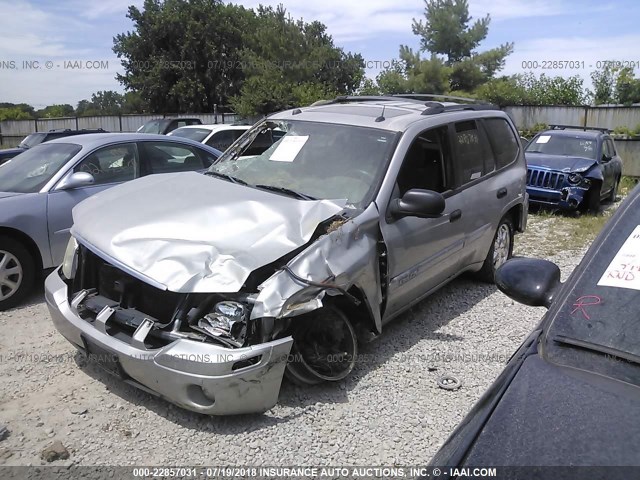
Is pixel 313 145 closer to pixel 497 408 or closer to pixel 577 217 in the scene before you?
pixel 497 408

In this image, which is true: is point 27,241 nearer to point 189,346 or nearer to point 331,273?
point 189,346

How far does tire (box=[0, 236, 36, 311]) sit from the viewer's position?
4.98 meters

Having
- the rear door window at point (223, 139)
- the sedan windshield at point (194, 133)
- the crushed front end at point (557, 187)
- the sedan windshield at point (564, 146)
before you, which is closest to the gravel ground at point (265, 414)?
the crushed front end at point (557, 187)

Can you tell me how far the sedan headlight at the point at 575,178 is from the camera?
10.3m

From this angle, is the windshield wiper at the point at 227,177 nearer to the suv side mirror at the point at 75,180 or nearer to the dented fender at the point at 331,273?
the dented fender at the point at 331,273

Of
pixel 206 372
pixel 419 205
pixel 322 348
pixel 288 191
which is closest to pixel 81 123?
pixel 288 191

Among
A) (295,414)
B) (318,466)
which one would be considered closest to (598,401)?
(318,466)

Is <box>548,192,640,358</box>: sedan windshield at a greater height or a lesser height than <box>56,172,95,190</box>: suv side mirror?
lesser

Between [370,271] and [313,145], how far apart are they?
126 cm

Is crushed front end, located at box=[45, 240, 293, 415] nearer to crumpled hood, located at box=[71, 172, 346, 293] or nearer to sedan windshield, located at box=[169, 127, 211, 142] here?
crumpled hood, located at box=[71, 172, 346, 293]

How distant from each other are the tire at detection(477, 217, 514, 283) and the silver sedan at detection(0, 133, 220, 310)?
11.6 ft

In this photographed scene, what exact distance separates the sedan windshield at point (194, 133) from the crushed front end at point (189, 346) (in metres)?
8.73

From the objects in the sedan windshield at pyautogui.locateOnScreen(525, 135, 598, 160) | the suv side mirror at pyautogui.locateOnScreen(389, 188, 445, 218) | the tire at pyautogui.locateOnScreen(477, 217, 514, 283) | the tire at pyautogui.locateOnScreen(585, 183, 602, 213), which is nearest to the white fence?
the sedan windshield at pyautogui.locateOnScreen(525, 135, 598, 160)

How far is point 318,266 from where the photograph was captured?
332cm
